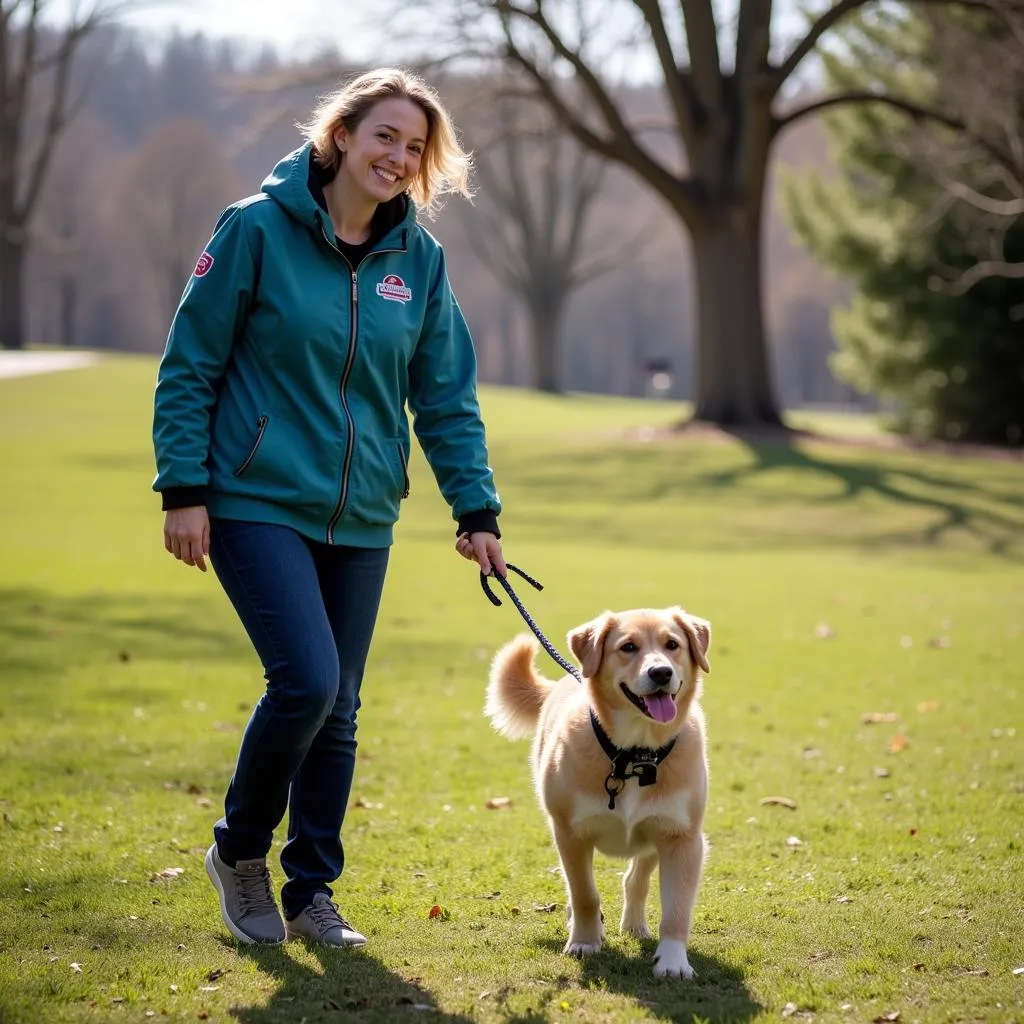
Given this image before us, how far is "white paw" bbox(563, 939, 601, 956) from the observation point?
4234 mm

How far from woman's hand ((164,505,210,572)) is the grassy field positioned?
1218 mm

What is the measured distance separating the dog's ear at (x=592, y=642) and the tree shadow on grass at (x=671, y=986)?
2.87 ft

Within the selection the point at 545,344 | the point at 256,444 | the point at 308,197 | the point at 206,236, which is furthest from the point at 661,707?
the point at 206,236

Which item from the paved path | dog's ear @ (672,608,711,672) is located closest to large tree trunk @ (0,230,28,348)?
the paved path

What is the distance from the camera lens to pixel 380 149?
4.09 metres

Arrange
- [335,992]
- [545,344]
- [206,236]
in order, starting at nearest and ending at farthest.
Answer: [335,992] < [545,344] < [206,236]

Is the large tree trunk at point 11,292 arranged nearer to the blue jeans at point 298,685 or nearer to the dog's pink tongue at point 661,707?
the blue jeans at point 298,685

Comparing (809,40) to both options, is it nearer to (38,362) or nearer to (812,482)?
(812,482)

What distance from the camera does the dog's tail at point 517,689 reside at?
4.89m

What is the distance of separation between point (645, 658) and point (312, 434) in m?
1.19

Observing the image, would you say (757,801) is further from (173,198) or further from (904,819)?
(173,198)

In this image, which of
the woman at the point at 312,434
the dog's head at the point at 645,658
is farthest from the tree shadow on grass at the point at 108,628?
the dog's head at the point at 645,658

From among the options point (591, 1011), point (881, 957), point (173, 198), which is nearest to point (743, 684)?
point (881, 957)

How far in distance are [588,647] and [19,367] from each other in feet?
121
